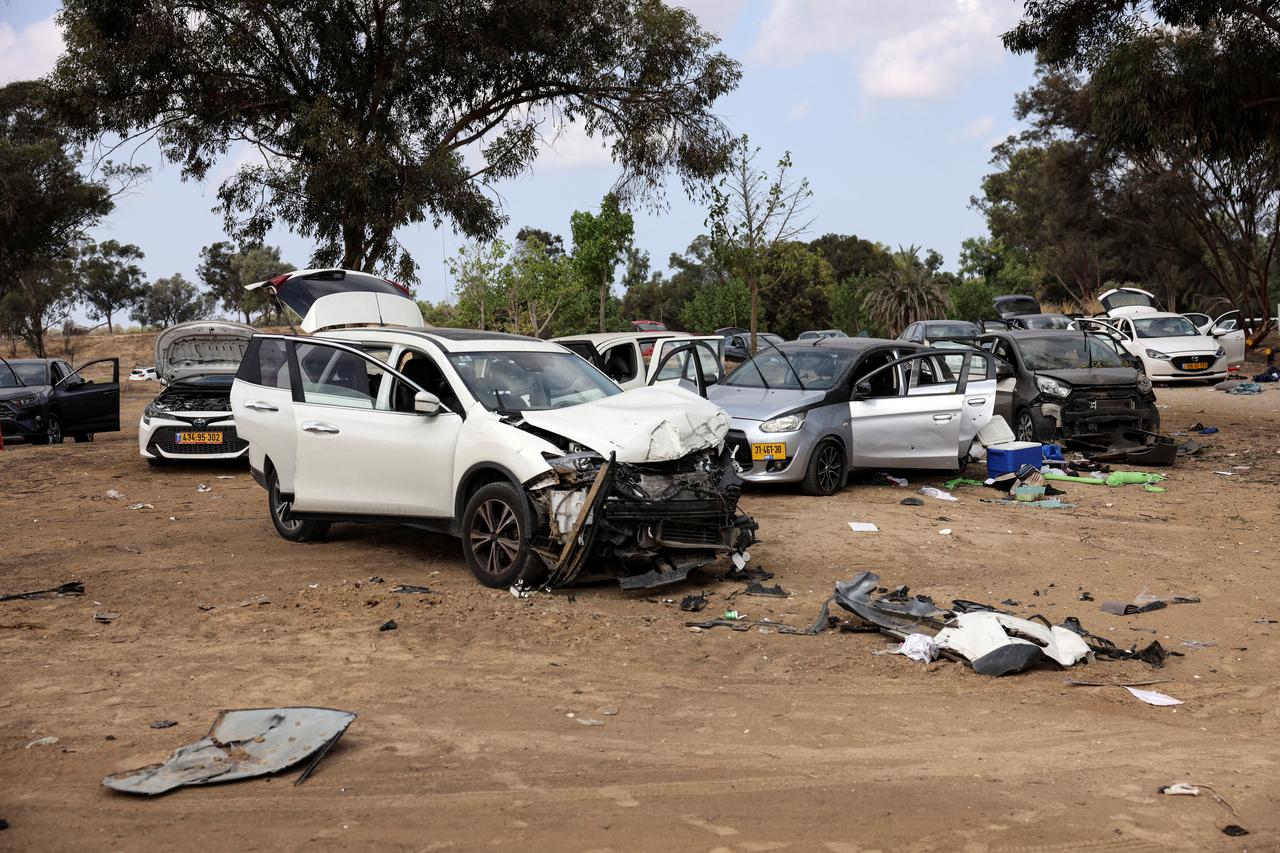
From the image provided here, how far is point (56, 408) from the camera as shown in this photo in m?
19.1

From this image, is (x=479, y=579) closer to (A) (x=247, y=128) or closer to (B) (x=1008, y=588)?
(B) (x=1008, y=588)

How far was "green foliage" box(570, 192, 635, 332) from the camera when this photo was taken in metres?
36.6

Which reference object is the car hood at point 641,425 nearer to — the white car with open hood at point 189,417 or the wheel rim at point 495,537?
the wheel rim at point 495,537

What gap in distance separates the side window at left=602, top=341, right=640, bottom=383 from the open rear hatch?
2282mm

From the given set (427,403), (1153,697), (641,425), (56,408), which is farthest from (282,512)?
(56,408)

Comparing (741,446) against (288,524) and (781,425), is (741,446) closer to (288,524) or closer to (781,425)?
(781,425)

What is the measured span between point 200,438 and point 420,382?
730 cm

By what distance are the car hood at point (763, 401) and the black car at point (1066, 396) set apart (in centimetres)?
395

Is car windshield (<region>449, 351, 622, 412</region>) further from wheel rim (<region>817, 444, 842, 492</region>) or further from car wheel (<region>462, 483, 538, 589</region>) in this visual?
wheel rim (<region>817, 444, 842, 492</region>)

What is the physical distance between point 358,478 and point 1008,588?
4979 millimetres

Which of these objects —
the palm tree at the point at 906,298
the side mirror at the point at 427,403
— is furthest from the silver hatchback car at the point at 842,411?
the palm tree at the point at 906,298

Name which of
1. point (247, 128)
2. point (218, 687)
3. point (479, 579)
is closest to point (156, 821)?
point (218, 687)

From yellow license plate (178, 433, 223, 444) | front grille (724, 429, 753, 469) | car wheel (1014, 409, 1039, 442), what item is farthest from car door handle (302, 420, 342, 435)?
car wheel (1014, 409, 1039, 442)

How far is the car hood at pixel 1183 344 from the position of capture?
27203 millimetres
